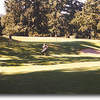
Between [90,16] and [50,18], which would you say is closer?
[90,16]

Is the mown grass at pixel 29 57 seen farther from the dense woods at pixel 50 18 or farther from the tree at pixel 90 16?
the tree at pixel 90 16

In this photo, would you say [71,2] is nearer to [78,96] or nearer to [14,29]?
[14,29]

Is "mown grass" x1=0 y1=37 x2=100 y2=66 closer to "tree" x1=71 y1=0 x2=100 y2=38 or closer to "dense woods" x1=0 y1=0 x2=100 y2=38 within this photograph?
"dense woods" x1=0 y1=0 x2=100 y2=38

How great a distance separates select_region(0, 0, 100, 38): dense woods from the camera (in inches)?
1689

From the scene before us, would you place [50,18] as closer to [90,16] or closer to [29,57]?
[90,16]

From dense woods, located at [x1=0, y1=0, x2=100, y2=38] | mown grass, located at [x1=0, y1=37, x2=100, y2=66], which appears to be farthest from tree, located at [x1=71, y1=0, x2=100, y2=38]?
mown grass, located at [x1=0, y1=37, x2=100, y2=66]

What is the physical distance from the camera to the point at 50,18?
2415 inches

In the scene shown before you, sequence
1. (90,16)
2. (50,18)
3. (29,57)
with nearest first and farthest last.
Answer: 1. (29,57)
2. (90,16)
3. (50,18)

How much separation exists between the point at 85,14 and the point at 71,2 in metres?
15.3

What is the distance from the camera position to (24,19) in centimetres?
4247

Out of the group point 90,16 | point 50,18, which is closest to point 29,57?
point 50,18

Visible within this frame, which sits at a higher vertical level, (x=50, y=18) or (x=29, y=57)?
(x=50, y=18)

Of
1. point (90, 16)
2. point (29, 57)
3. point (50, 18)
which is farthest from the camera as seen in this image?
point (50, 18)

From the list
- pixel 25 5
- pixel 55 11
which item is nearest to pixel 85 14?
pixel 55 11
